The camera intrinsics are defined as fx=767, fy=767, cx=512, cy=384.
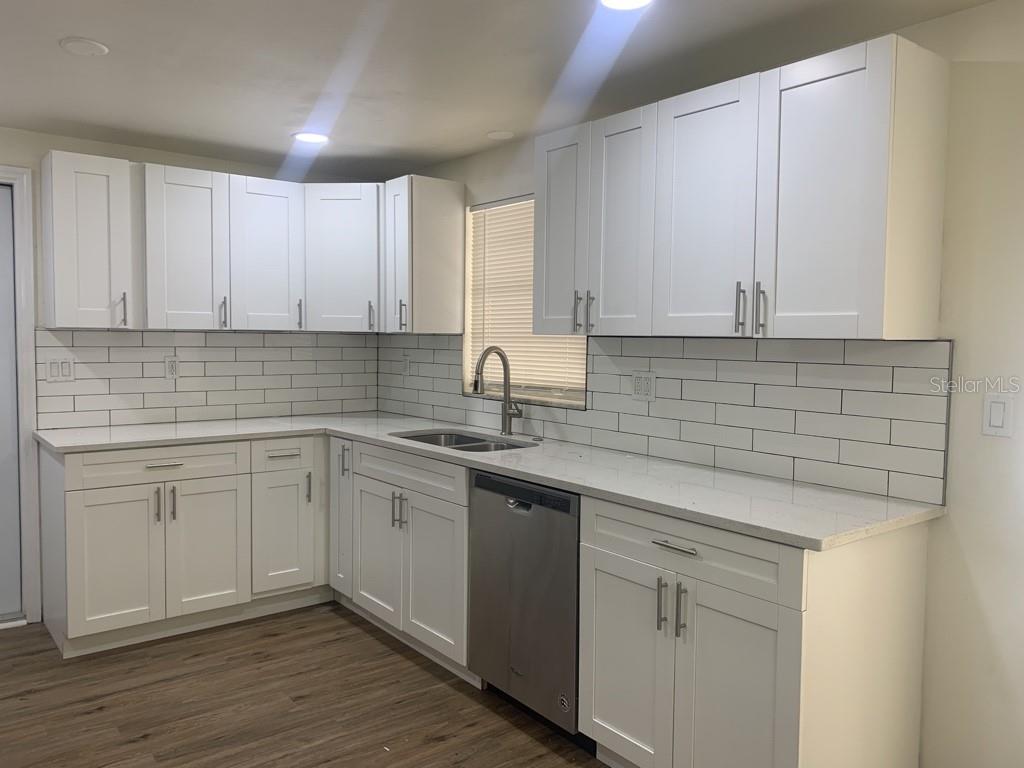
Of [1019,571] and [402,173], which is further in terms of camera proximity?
[402,173]

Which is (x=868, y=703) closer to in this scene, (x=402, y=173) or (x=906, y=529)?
(x=906, y=529)

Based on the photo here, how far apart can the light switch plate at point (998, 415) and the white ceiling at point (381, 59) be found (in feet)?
3.66

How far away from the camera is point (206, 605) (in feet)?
12.1

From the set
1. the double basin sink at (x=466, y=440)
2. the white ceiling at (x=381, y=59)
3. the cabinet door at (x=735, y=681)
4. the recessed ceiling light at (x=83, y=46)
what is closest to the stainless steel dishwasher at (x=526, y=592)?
the cabinet door at (x=735, y=681)

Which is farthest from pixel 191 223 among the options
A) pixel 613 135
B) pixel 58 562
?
pixel 613 135

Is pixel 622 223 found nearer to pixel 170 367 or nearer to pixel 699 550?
pixel 699 550

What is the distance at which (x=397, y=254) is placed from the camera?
4098 mm

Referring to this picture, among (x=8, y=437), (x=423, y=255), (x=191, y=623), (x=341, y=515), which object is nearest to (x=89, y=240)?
(x=8, y=437)

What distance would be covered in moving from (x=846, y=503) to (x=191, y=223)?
3.27 metres

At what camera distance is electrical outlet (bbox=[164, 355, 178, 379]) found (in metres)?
4.16

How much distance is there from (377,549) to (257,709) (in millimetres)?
898

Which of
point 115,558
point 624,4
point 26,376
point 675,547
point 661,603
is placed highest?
point 624,4

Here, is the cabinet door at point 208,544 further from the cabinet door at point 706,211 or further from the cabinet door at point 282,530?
the cabinet door at point 706,211

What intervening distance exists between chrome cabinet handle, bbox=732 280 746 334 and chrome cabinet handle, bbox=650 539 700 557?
70cm
